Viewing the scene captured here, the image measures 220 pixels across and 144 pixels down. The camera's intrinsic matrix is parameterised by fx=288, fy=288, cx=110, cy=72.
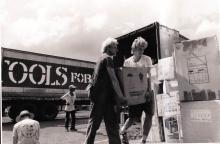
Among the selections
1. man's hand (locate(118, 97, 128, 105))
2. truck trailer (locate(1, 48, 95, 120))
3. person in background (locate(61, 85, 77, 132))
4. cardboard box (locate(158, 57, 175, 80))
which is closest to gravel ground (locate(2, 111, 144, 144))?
person in background (locate(61, 85, 77, 132))

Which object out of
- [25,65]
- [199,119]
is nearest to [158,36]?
[199,119]

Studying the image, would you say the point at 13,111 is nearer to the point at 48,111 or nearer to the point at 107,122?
the point at 48,111

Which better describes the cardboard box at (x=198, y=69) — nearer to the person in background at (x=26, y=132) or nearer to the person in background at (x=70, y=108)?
the person in background at (x=26, y=132)

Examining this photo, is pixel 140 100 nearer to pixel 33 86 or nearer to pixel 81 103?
pixel 33 86

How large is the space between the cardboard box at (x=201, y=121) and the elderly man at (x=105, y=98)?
0.82m

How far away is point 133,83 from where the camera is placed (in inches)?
141

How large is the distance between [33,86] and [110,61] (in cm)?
956

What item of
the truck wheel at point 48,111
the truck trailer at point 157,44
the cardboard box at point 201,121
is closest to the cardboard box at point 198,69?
the cardboard box at point 201,121

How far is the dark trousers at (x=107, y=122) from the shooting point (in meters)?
3.38

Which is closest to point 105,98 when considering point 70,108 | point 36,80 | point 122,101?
point 122,101

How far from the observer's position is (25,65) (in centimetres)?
1209

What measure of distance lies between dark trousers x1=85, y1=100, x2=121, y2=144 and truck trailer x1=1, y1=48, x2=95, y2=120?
8848 mm

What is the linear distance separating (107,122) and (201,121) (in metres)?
1.10

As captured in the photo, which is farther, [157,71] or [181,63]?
[157,71]
